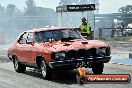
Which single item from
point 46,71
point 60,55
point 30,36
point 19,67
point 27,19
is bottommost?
point 19,67

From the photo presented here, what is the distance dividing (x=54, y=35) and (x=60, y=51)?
1.64m

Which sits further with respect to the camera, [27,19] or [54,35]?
[27,19]

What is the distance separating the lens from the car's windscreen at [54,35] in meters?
11.8

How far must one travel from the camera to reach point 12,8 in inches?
4619

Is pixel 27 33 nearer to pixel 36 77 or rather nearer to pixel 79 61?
pixel 36 77

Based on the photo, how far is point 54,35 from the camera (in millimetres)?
11938

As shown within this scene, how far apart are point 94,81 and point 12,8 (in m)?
114

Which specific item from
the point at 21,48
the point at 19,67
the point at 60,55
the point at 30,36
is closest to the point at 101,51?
the point at 60,55

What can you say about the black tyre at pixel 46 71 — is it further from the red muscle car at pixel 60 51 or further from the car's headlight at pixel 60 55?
the car's headlight at pixel 60 55

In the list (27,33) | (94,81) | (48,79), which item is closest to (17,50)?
(27,33)

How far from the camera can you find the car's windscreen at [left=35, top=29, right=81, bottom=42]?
11.8 m

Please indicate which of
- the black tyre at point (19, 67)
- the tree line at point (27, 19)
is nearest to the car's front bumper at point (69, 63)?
the black tyre at point (19, 67)

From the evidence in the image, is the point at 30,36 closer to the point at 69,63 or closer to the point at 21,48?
the point at 21,48

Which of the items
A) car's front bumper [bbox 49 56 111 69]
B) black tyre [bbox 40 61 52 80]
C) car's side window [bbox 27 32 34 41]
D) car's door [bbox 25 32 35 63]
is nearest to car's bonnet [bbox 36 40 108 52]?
car's front bumper [bbox 49 56 111 69]
